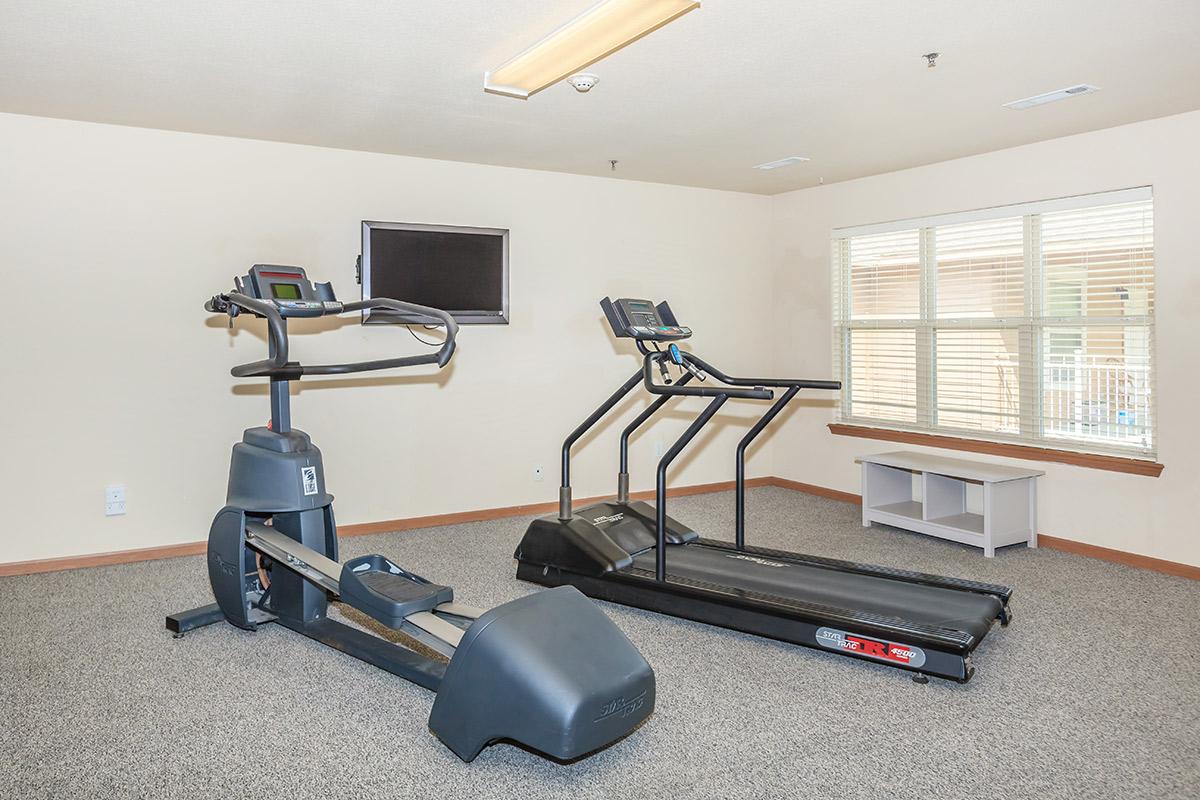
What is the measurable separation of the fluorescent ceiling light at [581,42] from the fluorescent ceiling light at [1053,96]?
209cm

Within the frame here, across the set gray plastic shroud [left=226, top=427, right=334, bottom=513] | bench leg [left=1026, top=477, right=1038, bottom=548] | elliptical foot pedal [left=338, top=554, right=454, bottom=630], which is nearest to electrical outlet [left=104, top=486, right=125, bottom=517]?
gray plastic shroud [left=226, top=427, right=334, bottom=513]

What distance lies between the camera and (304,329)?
4.81 metres

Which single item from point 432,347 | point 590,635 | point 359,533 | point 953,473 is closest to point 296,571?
point 590,635

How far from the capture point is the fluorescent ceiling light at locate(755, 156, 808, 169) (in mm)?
5168

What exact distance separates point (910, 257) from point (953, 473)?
167cm

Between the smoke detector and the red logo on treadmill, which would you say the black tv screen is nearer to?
the smoke detector

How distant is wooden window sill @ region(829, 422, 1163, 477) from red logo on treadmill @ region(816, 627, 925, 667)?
7.80ft

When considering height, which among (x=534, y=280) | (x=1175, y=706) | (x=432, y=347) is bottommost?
(x=1175, y=706)

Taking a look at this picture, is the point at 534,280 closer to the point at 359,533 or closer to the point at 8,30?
the point at 359,533

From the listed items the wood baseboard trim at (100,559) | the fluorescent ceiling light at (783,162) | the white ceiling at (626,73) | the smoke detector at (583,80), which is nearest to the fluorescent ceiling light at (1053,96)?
the white ceiling at (626,73)

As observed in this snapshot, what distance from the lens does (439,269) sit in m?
5.11

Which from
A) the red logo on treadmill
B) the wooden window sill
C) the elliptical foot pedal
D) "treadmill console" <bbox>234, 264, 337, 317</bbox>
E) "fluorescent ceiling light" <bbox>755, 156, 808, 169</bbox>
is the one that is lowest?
the red logo on treadmill

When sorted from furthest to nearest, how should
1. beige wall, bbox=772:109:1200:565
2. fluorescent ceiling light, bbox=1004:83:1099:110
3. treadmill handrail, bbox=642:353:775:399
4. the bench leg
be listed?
the bench leg → beige wall, bbox=772:109:1200:565 → fluorescent ceiling light, bbox=1004:83:1099:110 → treadmill handrail, bbox=642:353:775:399

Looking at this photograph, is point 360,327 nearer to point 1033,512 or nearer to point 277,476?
point 277,476
